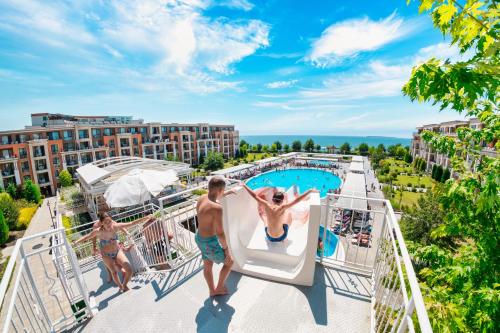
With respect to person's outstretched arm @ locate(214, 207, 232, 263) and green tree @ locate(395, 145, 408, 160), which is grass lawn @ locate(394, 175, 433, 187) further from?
person's outstretched arm @ locate(214, 207, 232, 263)

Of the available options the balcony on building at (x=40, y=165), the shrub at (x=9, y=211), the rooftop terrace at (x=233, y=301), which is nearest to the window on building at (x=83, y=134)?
the balcony on building at (x=40, y=165)

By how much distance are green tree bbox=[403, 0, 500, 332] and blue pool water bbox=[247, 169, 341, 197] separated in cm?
2372

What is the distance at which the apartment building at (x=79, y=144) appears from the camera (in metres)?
25.1

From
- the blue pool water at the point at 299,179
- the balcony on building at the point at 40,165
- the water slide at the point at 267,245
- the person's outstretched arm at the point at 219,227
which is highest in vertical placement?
the person's outstretched arm at the point at 219,227

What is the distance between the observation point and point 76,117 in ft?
131

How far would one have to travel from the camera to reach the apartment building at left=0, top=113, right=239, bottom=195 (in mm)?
25120

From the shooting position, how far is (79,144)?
2967cm

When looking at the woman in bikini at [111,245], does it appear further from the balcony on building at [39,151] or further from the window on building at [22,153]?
the window on building at [22,153]

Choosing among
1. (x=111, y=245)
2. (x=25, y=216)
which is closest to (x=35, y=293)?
(x=111, y=245)

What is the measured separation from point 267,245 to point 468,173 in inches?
124

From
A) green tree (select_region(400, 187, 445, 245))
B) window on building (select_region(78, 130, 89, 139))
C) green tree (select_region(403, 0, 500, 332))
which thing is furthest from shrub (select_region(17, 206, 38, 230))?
green tree (select_region(400, 187, 445, 245))

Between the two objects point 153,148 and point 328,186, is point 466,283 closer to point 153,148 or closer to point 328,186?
point 328,186

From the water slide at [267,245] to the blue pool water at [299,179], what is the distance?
876 inches

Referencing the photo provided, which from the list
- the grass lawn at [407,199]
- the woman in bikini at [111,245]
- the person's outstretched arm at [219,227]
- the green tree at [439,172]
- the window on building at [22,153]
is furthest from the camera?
the green tree at [439,172]
